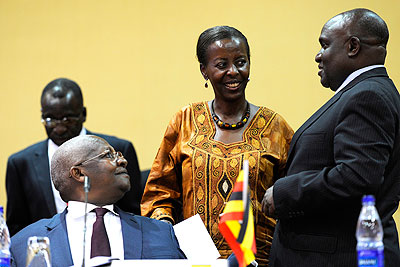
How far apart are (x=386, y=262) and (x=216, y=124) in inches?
43.0

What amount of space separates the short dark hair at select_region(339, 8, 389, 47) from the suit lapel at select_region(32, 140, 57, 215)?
98.0 inches

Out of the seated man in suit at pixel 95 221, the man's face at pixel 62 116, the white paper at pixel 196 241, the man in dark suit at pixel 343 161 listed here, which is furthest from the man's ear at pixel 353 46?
the man's face at pixel 62 116

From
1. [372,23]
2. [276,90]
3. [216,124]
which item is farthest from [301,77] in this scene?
[372,23]

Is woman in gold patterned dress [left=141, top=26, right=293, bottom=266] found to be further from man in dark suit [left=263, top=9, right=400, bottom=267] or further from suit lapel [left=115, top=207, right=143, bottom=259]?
man in dark suit [left=263, top=9, right=400, bottom=267]

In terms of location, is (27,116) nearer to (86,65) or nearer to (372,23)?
(86,65)

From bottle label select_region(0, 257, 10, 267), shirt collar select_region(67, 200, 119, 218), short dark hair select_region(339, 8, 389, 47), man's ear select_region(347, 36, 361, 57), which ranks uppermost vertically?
short dark hair select_region(339, 8, 389, 47)

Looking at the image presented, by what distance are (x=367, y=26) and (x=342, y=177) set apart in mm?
656

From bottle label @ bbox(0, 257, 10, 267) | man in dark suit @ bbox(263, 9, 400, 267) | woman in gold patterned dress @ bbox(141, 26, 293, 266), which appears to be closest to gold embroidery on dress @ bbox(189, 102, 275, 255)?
woman in gold patterned dress @ bbox(141, 26, 293, 266)

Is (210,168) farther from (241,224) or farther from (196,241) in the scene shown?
(241,224)

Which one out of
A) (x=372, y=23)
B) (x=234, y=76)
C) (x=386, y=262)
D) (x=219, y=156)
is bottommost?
(x=386, y=262)

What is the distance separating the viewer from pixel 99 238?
10.4 feet

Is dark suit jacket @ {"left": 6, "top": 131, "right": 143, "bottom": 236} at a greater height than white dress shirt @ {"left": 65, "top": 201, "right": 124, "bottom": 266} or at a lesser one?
lesser

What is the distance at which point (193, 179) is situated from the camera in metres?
3.40

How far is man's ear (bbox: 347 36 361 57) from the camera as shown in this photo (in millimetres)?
2947
